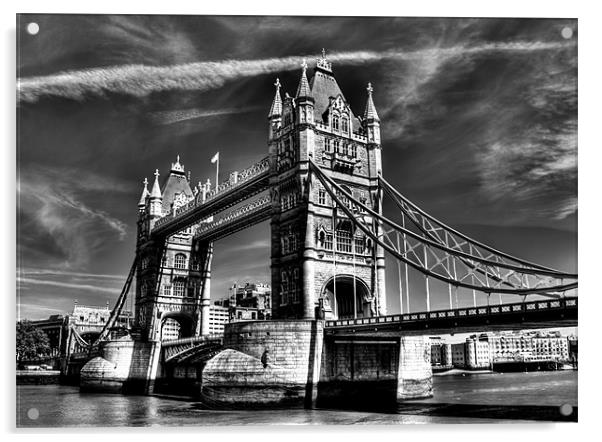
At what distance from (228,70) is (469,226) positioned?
12956 mm

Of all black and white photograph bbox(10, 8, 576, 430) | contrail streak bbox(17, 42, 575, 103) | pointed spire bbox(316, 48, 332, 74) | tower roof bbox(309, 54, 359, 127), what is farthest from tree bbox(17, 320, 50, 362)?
tower roof bbox(309, 54, 359, 127)

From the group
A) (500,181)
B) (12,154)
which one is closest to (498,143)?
(500,181)

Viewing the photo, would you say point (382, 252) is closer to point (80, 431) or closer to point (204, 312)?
point (80, 431)

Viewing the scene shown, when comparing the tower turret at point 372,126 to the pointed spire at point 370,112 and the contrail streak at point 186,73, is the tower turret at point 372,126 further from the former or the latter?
the contrail streak at point 186,73

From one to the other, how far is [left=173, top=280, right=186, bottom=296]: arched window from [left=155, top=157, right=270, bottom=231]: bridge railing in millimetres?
6053

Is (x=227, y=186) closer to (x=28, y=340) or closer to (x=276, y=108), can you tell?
(x=276, y=108)

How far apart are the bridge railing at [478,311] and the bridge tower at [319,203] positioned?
5.29m

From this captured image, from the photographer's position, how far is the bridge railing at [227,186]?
1818 inches

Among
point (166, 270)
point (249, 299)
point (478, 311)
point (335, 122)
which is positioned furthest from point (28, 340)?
point (249, 299)

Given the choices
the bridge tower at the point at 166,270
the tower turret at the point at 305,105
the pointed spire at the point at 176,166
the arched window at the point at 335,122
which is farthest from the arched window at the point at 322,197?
the bridge tower at the point at 166,270

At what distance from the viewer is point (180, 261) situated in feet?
218

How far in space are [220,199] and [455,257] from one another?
25497mm

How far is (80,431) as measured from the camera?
77.4 feet
